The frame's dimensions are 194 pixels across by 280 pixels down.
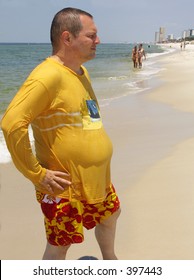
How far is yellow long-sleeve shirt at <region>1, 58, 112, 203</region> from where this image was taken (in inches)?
70.7

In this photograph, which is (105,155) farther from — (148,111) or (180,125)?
(148,111)

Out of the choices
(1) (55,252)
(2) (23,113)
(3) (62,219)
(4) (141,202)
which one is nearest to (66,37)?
(2) (23,113)

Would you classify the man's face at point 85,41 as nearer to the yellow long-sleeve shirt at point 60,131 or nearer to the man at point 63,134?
the man at point 63,134

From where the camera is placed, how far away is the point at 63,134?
6.39 ft

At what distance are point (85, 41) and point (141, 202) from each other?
6.90 feet

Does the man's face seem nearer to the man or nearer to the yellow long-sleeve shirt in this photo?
the man

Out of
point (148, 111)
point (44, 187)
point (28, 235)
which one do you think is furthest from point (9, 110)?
point (148, 111)

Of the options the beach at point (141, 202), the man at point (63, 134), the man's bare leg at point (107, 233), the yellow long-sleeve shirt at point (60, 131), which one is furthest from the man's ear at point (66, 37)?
the beach at point (141, 202)

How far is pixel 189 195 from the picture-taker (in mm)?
3660

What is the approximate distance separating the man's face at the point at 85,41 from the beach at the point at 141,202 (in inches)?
64.6

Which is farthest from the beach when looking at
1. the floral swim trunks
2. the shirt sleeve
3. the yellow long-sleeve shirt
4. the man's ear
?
the man's ear

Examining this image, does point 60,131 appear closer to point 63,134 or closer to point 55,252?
point 63,134

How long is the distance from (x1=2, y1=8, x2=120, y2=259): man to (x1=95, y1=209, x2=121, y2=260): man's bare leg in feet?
0.66
